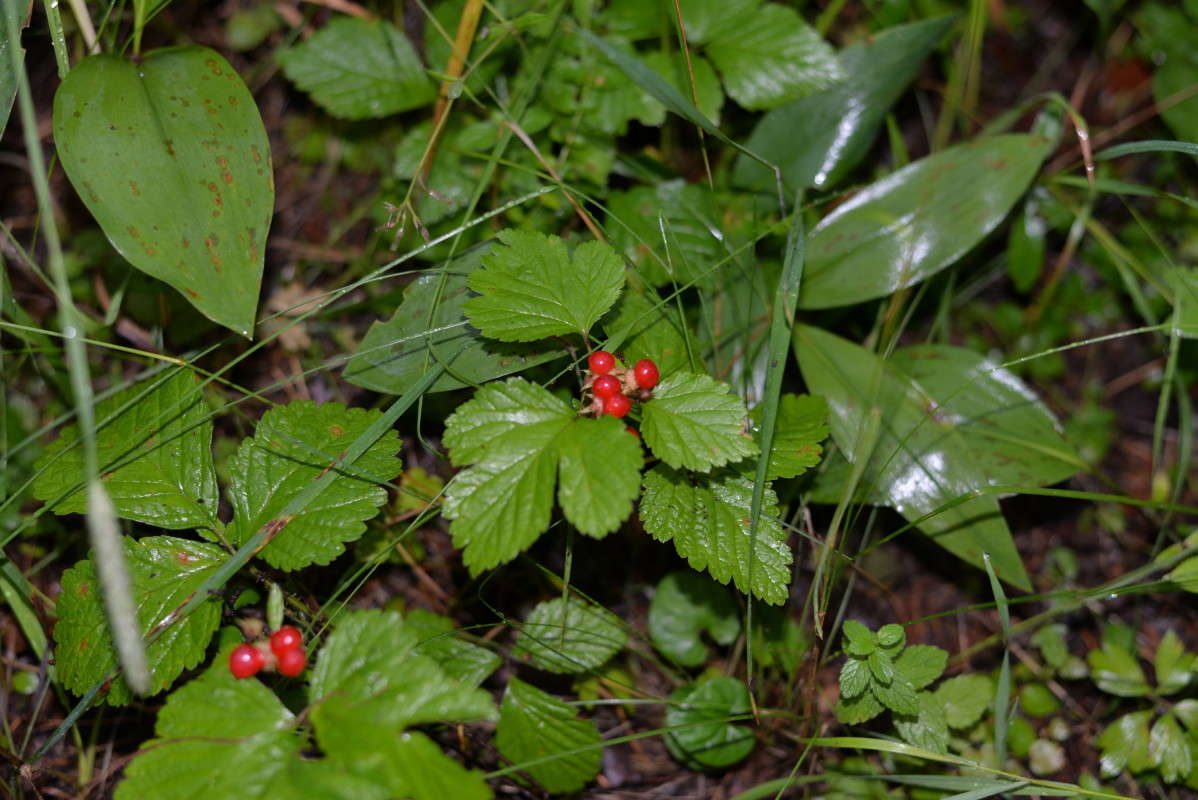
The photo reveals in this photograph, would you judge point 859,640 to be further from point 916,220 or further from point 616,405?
point 916,220

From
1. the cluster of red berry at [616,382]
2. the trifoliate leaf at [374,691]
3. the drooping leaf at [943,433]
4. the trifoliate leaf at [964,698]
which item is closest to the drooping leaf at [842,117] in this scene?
the drooping leaf at [943,433]

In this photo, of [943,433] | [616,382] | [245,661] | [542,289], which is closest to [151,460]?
[245,661]

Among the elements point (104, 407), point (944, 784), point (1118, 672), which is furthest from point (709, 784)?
point (104, 407)

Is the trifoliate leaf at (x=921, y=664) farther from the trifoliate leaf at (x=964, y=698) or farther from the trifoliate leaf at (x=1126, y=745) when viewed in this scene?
the trifoliate leaf at (x=1126, y=745)

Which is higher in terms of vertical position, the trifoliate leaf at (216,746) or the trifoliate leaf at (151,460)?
the trifoliate leaf at (151,460)

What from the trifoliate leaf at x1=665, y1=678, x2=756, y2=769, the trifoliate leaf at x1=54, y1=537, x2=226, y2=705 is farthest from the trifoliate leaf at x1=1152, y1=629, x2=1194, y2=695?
the trifoliate leaf at x1=54, y1=537, x2=226, y2=705

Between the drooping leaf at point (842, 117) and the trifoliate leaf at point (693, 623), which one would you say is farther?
the drooping leaf at point (842, 117)

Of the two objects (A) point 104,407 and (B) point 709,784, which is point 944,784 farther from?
(A) point 104,407
